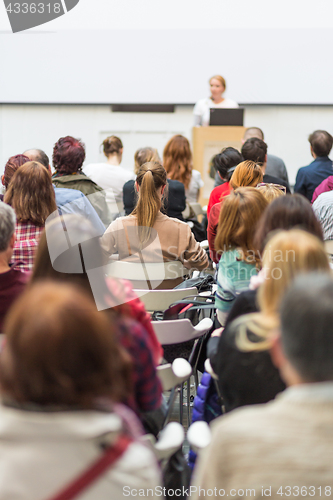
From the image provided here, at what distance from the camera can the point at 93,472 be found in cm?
88

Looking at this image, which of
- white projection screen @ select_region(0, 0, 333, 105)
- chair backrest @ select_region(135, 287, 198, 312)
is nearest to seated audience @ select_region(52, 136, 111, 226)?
chair backrest @ select_region(135, 287, 198, 312)

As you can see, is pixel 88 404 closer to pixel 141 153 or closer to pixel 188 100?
pixel 141 153

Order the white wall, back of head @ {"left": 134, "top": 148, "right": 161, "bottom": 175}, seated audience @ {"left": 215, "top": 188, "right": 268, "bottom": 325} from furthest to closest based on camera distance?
the white wall → back of head @ {"left": 134, "top": 148, "right": 161, "bottom": 175} → seated audience @ {"left": 215, "top": 188, "right": 268, "bottom": 325}

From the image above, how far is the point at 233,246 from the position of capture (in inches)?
86.6

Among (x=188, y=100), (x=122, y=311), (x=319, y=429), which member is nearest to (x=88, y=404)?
(x=319, y=429)

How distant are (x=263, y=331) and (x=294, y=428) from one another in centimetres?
50

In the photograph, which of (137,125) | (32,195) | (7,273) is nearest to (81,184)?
(32,195)

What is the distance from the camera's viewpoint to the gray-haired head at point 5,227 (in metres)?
1.97

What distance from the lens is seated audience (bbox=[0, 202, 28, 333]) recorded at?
1.88 meters

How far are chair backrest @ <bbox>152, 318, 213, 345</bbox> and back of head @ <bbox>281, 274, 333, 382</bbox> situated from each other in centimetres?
122

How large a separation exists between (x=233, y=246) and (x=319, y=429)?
1.35m

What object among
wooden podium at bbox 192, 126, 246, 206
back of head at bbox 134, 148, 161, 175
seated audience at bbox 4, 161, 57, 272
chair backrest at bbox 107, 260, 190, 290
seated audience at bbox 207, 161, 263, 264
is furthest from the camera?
wooden podium at bbox 192, 126, 246, 206

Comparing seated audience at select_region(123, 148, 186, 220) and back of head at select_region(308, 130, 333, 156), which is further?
back of head at select_region(308, 130, 333, 156)

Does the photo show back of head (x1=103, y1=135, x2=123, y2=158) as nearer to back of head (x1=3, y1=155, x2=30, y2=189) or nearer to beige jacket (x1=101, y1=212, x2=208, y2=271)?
back of head (x1=3, y1=155, x2=30, y2=189)
